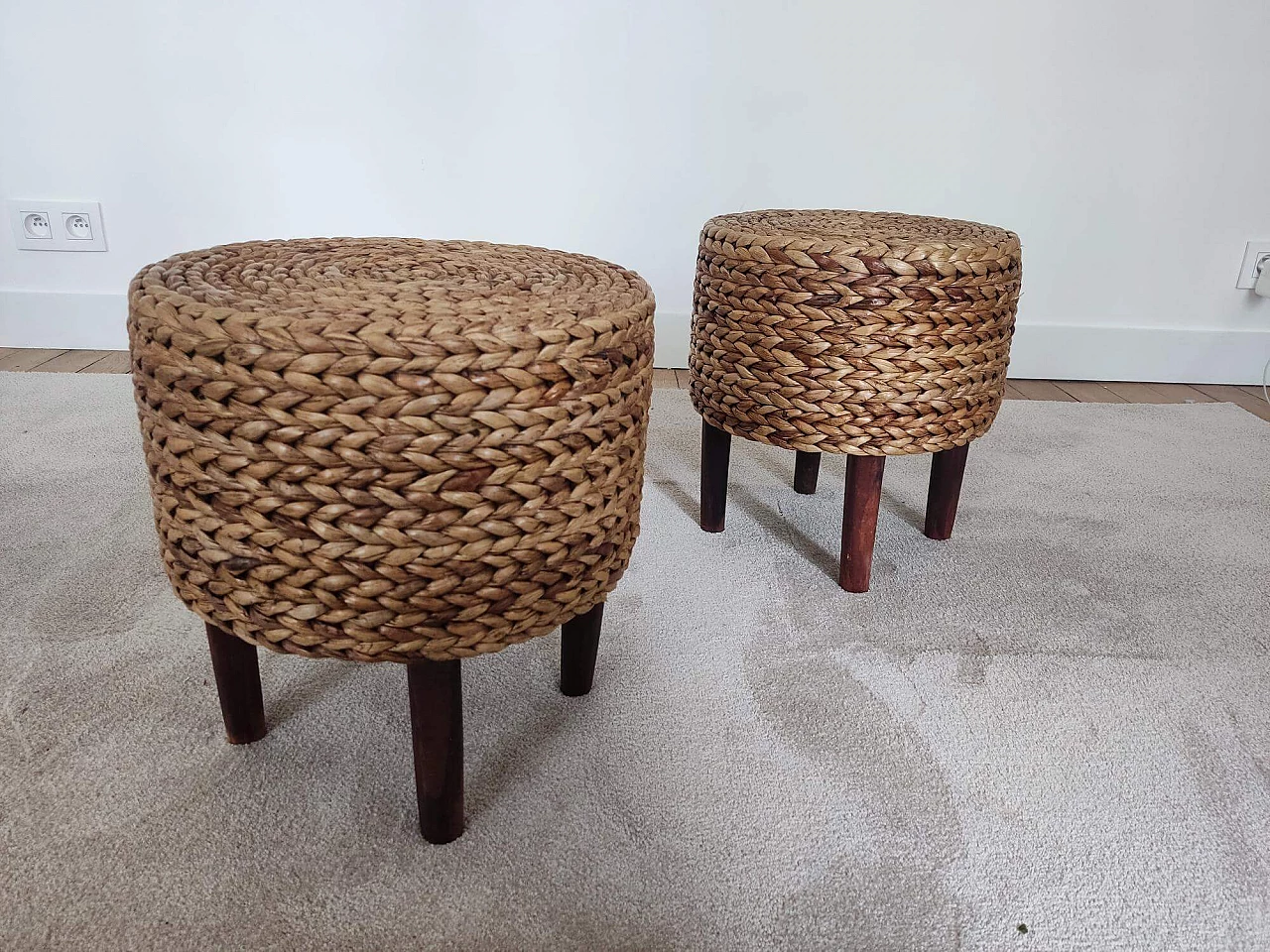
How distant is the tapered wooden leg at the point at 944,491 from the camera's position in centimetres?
126

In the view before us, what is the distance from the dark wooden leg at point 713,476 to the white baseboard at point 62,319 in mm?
1500

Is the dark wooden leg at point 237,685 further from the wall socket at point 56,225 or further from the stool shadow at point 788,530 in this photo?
the wall socket at point 56,225

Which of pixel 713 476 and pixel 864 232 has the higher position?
pixel 864 232

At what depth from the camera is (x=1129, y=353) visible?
7.18ft

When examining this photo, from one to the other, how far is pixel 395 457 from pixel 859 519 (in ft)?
2.27

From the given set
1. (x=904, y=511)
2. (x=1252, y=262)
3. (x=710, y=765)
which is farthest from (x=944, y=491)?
(x=1252, y=262)

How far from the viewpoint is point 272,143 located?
194cm

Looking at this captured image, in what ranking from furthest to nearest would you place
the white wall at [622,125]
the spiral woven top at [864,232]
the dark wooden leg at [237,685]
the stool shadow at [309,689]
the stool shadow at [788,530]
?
the white wall at [622,125]
the stool shadow at [788,530]
the spiral woven top at [864,232]
the stool shadow at [309,689]
the dark wooden leg at [237,685]

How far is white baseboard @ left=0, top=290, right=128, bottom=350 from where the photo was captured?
6.76ft

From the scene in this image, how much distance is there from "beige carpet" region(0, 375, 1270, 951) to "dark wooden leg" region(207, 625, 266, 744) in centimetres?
2

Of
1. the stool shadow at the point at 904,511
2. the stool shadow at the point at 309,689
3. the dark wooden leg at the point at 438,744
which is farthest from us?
the stool shadow at the point at 904,511

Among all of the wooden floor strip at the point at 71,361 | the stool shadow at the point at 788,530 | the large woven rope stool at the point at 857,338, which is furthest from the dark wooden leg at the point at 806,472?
the wooden floor strip at the point at 71,361

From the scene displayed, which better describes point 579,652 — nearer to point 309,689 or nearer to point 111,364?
point 309,689

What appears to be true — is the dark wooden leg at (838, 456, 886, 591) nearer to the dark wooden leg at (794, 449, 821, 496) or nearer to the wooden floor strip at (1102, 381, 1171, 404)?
the dark wooden leg at (794, 449, 821, 496)
